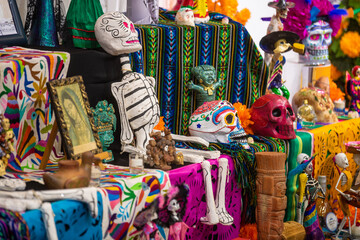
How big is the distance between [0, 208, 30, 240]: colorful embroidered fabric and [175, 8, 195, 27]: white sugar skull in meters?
2.18

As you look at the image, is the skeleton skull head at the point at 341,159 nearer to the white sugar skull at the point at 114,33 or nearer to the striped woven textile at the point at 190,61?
the striped woven textile at the point at 190,61

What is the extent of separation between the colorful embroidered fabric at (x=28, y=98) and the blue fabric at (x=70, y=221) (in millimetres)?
510

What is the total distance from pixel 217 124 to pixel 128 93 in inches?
27.6

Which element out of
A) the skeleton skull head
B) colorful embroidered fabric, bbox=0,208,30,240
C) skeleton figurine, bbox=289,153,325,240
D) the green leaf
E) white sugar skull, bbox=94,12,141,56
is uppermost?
white sugar skull, bbox=94,12,141,56

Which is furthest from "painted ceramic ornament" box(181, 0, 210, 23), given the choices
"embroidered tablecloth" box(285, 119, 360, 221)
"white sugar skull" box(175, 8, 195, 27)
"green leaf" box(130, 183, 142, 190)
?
"green leaf" box(130, 183, 142, 190)

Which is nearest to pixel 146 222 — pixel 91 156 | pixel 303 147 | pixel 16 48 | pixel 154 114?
pixel 91 156

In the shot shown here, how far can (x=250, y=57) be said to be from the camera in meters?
4.58

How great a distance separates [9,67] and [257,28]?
3.34 metres

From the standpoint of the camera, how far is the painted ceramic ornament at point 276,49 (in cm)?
457

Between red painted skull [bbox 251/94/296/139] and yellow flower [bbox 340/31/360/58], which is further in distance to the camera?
yellow flower [bbox 340/31/360/58]

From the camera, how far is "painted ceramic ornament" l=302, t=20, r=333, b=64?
5355 mm

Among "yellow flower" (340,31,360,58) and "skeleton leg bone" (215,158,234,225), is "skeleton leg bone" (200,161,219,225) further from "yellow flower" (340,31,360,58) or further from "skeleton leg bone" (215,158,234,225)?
"yellow flower" (340,31,360,58)

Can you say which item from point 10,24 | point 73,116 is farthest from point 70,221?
point 10,24

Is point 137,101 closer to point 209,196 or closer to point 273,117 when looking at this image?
point 209,196
